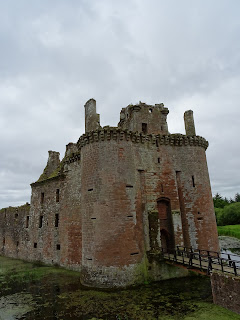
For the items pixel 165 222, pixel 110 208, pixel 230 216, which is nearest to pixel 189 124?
pixel 165 222

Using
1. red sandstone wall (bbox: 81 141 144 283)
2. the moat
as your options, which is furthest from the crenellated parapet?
the moat

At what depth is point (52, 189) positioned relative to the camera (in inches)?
862

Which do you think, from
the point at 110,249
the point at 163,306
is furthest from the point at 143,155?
the point at 163,306

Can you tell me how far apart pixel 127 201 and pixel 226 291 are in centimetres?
696

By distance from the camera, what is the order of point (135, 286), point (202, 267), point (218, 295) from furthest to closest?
point (135, 286) < point (202, 267) < point (218, 295)

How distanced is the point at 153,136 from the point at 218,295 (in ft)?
35.8

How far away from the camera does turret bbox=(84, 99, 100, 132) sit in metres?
16.2

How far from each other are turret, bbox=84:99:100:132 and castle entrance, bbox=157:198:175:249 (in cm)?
725

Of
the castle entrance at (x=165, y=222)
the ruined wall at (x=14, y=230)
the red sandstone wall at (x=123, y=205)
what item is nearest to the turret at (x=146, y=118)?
the red sandstone wall at (x=123, y=205)

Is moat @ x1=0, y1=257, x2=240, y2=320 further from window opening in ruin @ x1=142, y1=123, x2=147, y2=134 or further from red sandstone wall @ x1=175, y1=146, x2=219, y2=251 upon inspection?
window opening in ruin @ x1=142, y1=123, x2=147, y2=134

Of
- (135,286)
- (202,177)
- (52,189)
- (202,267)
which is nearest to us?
(202,267)

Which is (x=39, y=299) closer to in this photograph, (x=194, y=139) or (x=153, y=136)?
(x=153, y=136)

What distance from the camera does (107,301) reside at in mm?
10844

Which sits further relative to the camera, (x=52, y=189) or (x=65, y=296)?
(x=52, y=189)
